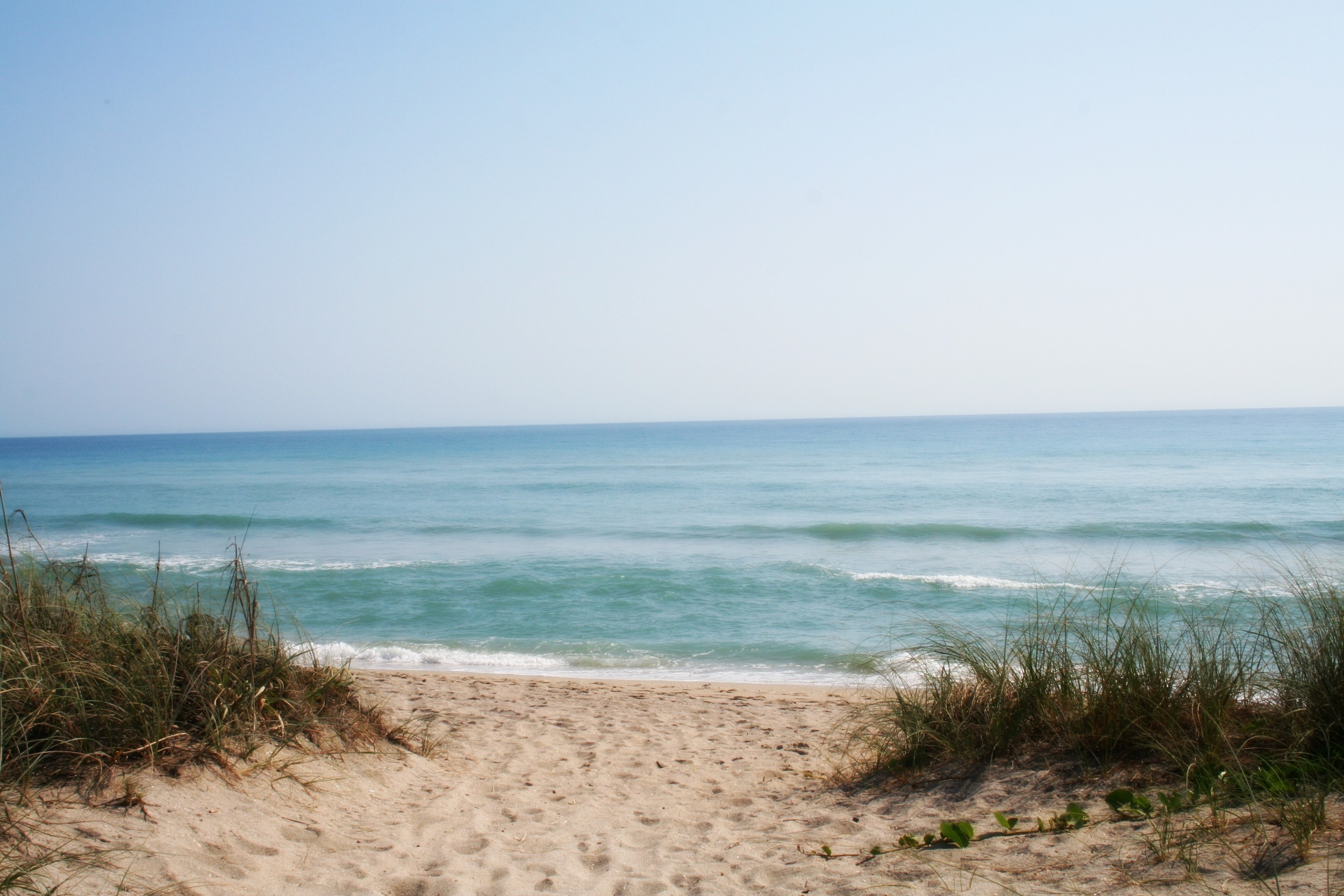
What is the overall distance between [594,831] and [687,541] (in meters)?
16.2

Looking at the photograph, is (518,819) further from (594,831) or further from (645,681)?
(645,681)

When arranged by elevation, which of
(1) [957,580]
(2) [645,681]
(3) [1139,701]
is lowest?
(2) [645,681]

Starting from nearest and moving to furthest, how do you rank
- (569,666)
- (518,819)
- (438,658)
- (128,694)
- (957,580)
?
1. (128,694)
2. (518,819)
3. (569,666)
4. (438,658)
5. (957,580)

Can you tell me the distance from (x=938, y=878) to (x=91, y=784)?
3899 mm

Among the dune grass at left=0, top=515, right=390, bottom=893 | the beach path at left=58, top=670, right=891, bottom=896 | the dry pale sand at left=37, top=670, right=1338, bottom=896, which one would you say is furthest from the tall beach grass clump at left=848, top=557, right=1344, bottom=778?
the dune grass at left=0, top=515, right=390, bottom=893

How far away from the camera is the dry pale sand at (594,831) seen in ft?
10.5

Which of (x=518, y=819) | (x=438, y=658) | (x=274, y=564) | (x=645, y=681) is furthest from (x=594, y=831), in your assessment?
(x=274, y=564)

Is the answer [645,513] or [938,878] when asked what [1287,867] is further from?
[645,513]

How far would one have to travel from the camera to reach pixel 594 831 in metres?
4.40

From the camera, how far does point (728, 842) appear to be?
163 inches

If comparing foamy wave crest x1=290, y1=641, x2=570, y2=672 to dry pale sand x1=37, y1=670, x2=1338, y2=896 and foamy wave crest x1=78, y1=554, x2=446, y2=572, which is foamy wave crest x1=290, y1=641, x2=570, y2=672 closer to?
dry pale sand x1=37, y1=670, x2=1338, y2=896

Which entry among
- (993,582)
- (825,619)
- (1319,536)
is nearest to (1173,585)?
(993,582)

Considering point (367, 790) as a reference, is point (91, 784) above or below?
above

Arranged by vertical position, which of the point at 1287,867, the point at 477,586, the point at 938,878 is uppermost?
the point at 1287,867
